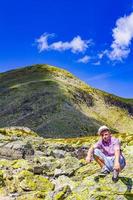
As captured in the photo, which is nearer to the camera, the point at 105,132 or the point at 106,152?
the point at 105,132

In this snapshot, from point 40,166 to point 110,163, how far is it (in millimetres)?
11243

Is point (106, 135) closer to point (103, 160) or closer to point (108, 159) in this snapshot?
point (108, 159)

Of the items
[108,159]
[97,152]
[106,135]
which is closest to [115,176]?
[108,159]

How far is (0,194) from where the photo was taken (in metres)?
29.3

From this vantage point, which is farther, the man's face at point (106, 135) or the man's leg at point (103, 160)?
the man's leg at point (103, 160)

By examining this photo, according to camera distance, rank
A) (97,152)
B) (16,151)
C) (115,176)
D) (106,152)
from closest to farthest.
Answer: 1. (115,176)
2. (106,152)
3. (97,152)
4. (16,151)

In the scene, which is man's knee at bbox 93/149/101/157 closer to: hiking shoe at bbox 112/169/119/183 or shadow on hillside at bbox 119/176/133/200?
hiking shoe at bbox 112/169/119/183

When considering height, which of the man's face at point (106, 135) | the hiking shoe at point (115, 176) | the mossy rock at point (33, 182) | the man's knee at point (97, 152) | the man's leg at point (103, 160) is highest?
the man's face at point (106, 135)

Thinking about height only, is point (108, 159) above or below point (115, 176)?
above

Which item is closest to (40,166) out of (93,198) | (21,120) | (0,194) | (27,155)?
(0,194)

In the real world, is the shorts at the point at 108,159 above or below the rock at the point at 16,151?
below

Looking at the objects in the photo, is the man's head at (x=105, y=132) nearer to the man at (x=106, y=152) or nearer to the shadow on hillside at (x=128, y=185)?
the man at (x=106, y=152)

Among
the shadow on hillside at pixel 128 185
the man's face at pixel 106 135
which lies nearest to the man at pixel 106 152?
the man's face at pixel 106 135

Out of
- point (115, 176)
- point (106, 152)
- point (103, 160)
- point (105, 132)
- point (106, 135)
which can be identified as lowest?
point (115, 176)
